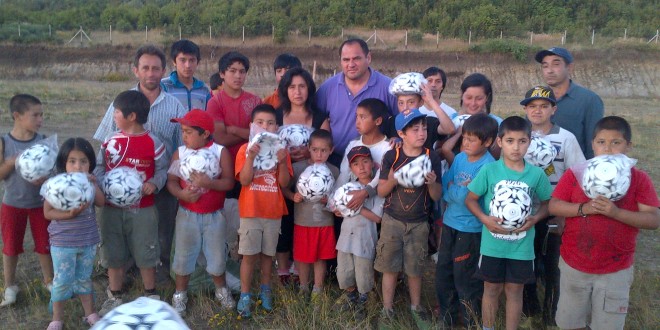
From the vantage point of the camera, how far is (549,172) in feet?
15.2

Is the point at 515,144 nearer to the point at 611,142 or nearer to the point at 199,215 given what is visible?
the point at 611,142

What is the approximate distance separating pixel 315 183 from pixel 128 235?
1770 millimetres

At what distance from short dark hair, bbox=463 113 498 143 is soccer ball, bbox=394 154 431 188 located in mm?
411

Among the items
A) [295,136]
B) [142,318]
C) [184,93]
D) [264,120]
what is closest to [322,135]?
[295,136]

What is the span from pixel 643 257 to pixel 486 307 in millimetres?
3529

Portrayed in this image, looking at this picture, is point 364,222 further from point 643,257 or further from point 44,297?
point 643,257

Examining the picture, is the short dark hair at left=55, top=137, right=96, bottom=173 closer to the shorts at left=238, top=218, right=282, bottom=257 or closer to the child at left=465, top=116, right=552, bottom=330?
the shorts at left=238, top=218, right=282, bottom=257

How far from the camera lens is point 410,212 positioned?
15.4 ft

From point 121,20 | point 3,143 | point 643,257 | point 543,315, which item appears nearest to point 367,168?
point 543,315

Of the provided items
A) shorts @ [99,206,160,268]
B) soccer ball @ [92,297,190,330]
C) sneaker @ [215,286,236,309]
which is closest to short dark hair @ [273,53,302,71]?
shorts @ [99,206,160,268]

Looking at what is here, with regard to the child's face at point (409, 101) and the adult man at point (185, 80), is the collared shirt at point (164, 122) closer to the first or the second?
the adult man at point (185, 80)

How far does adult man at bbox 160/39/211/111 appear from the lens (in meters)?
5.89

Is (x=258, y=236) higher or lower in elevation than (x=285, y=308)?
higher

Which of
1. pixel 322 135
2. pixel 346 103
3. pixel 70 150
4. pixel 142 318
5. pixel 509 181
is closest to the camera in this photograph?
pixel 142 318
